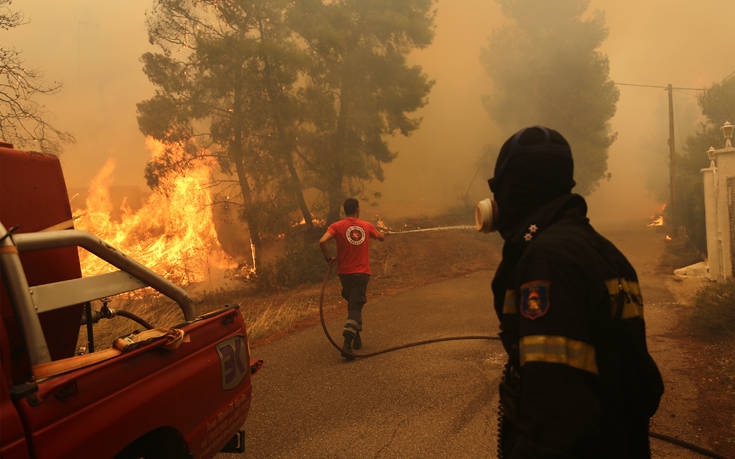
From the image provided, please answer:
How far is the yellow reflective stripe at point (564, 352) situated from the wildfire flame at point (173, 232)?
15814 mm

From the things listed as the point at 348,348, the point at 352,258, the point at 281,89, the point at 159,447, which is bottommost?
the point at 348,348

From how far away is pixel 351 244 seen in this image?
6.47 metres

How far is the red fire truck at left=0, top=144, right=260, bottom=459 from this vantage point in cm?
179

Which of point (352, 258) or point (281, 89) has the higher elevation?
point (281, 89)

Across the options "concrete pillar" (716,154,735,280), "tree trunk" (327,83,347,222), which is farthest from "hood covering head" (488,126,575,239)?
"tree trunk" (327,83,347,222)

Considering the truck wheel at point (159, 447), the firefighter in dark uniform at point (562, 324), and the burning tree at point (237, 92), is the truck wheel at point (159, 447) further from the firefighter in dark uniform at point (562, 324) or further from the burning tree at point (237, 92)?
the burning tree at point (237, 92)

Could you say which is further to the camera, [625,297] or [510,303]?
[510,303]

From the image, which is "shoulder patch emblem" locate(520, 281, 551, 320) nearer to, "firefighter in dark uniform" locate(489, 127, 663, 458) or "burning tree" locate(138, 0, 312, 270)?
"firefighter in dark uniform" locate(489, 127, 663, 458)

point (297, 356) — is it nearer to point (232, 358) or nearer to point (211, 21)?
point (232, 358)

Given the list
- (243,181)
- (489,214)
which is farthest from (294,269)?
(489,214)

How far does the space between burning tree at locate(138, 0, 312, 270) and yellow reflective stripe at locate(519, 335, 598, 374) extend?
13690 mm

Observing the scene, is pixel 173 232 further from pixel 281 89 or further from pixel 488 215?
pixel 488 215

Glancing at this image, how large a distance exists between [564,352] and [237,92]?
50.7 ft

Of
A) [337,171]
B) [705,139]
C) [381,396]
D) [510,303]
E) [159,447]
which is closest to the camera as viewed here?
[510,303]
